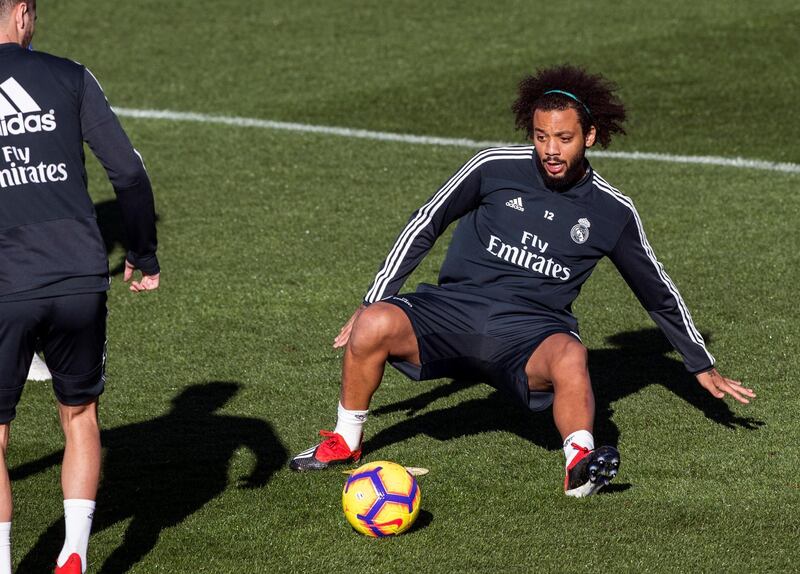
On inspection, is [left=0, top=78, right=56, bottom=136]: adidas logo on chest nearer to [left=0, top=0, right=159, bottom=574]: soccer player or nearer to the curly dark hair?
[left=0, top=0, right=159, bottom=574]: soccer player

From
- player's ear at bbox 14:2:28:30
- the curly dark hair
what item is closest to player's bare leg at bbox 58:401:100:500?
player's ear at bbox 14:2:28:30

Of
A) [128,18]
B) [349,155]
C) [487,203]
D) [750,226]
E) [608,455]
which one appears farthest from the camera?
[128,18]

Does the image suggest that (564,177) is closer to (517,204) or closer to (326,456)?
(517,204)

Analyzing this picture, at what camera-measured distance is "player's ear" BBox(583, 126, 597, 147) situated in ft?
19.6

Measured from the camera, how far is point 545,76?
610cm

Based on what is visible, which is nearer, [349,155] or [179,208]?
[179,208]

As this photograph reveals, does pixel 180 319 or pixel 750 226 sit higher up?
pixel 750 226

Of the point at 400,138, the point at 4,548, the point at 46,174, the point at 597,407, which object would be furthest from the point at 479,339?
the point at 400,138

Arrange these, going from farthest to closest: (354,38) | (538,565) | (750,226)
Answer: (354,38) → (750,226) → (538,565)

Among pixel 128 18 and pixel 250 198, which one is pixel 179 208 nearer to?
pixel 250 198

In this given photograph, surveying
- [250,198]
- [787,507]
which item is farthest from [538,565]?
[250,198]

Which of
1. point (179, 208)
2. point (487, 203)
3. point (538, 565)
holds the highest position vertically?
point (487, 203)

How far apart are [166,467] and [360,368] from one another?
1073mm

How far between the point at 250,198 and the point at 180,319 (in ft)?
9.22
